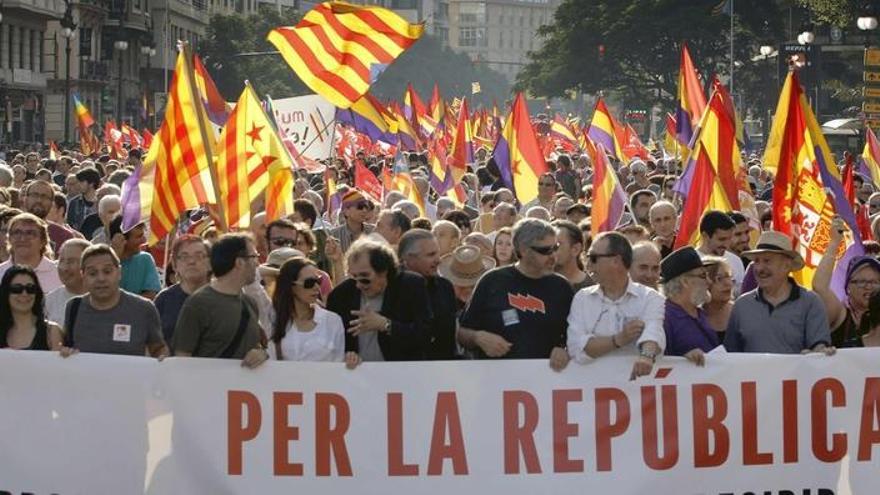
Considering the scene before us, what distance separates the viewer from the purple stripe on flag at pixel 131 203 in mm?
11844

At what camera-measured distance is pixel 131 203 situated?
1223 cm

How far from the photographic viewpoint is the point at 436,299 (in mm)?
8781

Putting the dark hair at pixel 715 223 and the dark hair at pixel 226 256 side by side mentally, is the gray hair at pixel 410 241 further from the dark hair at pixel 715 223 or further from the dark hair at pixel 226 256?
the dark hair at pixel 715 223

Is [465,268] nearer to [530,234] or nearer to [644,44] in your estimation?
[530,234]

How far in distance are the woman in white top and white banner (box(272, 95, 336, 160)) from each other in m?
12.1

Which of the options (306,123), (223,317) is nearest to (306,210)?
(223,317)

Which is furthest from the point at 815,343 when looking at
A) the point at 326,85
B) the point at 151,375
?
the point at 326,85

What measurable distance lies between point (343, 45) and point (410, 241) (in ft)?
20.8

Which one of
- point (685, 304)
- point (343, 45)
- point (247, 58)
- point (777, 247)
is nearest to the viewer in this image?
point (685, 304)

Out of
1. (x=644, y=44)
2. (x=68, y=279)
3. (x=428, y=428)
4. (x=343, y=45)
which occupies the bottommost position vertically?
(x=428, y=428)

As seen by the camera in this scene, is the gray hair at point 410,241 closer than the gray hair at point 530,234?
No

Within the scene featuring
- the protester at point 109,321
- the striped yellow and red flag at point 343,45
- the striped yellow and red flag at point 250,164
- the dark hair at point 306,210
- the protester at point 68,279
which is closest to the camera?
the protester at point 109,321

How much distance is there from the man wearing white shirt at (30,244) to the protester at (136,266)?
1.34 ft

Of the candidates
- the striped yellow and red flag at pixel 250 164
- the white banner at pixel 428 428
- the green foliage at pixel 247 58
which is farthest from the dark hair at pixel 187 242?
the green foliage at pixel 247 58
